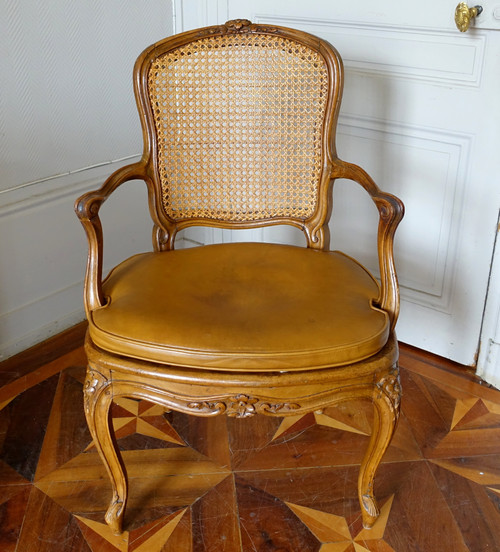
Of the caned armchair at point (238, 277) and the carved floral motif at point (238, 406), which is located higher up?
the caned armchair at point (238, 277)

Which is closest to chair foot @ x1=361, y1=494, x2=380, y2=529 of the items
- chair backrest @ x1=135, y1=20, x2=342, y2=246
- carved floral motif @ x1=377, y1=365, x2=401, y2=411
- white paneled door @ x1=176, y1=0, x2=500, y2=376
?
carved floral motif @ x1=377, y1=365, x2=401, y2=411

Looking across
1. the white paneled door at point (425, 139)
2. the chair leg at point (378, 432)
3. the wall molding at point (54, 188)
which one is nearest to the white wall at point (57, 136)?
the wall molding at point (54, 188)

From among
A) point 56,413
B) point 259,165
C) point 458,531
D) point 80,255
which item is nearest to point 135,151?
point 80,255

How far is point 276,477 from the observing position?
1.62 m

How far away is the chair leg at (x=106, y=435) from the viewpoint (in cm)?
132

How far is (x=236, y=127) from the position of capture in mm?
1693

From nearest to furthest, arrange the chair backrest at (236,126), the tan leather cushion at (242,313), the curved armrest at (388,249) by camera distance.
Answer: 1. the tan leather cushion at (242,313)
2. the curved armrest at (388,249)
3. the chair backrest at (236,126)

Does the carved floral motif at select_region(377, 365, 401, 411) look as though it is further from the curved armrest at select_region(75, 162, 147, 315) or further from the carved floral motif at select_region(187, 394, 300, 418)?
the curved armrest at select_region(75, 162, 147, 315)

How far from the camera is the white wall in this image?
6.24 feet

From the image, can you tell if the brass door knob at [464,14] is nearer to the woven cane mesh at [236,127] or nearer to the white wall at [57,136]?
the woven cane mesh at [236,127]

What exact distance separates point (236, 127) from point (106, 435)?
80cm

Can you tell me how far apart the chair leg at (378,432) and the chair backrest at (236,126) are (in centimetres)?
48

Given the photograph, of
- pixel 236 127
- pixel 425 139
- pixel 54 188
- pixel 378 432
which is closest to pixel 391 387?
pixel 378 432

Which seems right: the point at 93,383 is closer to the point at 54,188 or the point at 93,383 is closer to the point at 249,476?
the point at 249,476
